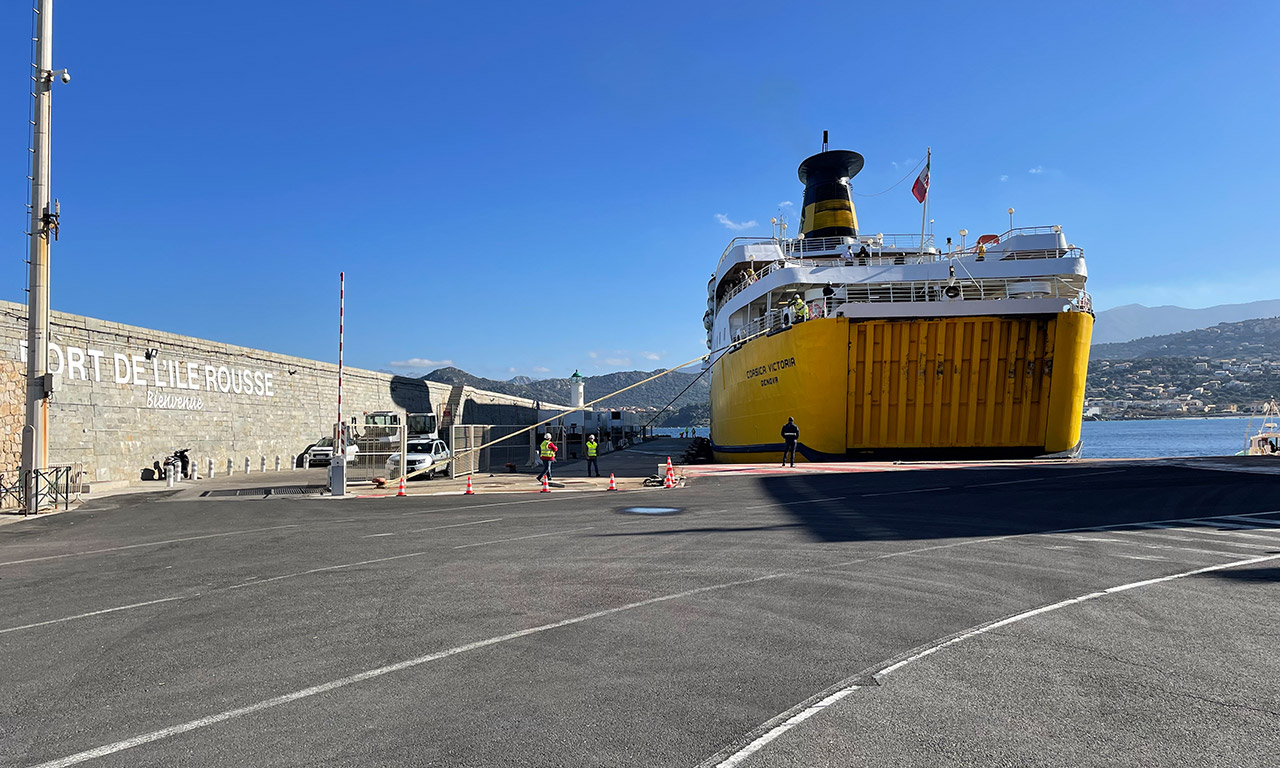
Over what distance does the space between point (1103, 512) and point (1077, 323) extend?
11487mm

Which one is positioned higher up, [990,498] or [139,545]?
[990,498]

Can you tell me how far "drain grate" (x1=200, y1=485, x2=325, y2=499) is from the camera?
18281mm

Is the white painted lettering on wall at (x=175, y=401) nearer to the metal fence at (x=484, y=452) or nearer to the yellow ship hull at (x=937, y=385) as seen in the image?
the metal fence at (x=484, y=452)

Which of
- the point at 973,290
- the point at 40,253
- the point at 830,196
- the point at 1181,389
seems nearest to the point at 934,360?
the point at 973,290

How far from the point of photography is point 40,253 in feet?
49.4

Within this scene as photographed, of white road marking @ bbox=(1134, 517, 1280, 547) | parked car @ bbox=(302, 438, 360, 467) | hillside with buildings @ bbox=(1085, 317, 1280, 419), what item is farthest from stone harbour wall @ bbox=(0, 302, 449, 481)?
hillside with buildings @ bbox=(1085, 317, 1280, 419)

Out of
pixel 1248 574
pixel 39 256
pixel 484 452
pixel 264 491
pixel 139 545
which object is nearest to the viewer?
pixel 1248 574

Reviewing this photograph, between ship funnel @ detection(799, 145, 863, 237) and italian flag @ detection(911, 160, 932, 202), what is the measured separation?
4514 mm

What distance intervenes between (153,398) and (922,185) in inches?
1181

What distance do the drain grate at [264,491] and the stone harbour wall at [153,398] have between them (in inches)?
179

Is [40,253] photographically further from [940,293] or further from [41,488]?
[940,293]

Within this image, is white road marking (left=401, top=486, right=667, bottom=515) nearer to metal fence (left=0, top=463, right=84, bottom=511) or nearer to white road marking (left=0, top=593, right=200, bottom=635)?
white road marking (left=0, top=593, right=200, bottom=635)

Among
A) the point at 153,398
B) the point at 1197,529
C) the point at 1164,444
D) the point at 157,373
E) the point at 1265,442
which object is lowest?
the point at 1164,444

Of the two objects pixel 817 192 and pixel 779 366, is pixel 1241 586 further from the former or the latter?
pixel 817 192
